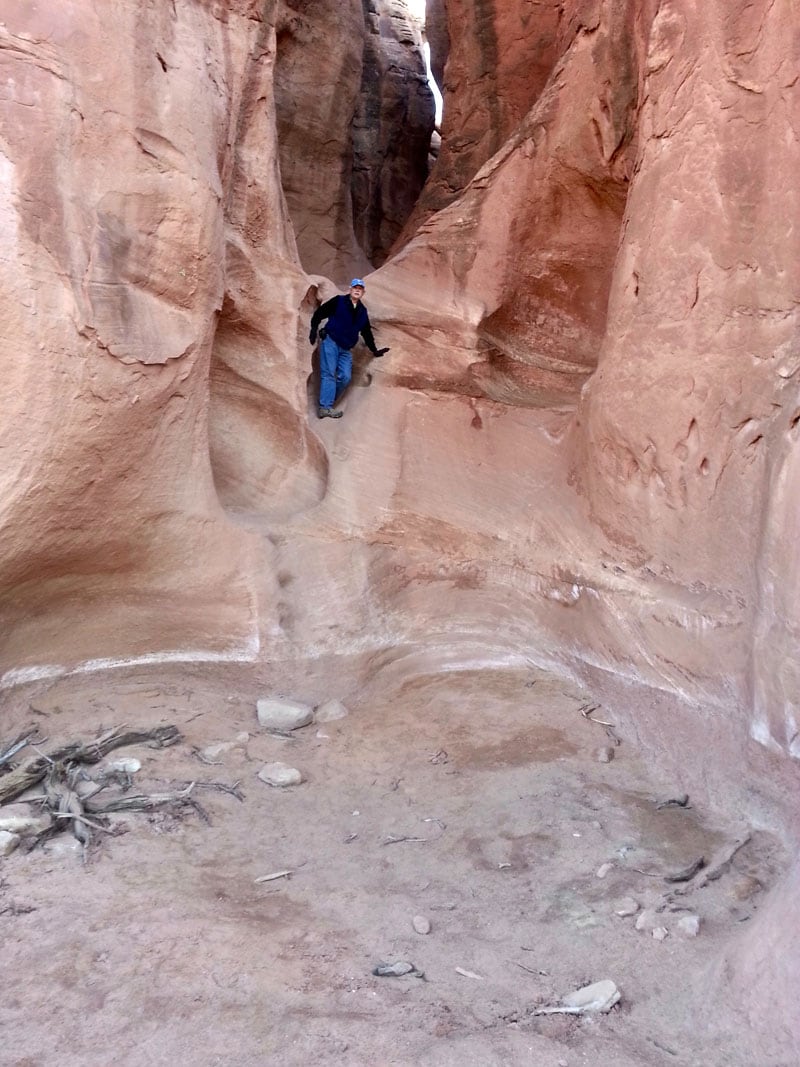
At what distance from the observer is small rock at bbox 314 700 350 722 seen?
14.3 feet

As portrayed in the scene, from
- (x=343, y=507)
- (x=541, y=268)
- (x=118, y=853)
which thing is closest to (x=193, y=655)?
(x=343, y=507)

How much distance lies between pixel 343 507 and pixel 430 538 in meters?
0.54

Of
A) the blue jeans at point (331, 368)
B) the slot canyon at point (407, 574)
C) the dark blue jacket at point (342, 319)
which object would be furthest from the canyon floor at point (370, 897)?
the dark blue jacket at point (342, 319)

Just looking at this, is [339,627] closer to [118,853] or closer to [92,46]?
[118,853]

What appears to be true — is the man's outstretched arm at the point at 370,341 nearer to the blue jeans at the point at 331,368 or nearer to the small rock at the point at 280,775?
the blue jeans at the point at 331,368

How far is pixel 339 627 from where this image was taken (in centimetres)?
486

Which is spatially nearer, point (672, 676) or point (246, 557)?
point (672, 676)

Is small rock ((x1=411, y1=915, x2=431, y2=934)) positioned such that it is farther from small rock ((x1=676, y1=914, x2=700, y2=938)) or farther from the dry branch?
the dry branch

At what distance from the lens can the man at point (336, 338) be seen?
550cm

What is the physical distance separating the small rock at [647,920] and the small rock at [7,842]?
6.68 ft

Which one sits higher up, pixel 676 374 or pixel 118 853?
pixel 676 374

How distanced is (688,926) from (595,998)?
1.56 feet

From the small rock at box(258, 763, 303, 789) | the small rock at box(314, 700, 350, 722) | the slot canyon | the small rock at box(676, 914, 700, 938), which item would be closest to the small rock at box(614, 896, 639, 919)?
the slot canyon

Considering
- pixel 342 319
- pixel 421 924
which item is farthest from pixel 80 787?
pixel 342 319
